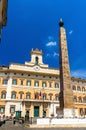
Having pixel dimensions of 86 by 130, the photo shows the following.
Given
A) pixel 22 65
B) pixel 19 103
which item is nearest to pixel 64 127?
pixel 19 103

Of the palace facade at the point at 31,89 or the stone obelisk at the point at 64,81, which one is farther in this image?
the palace facade at the point at 31,89

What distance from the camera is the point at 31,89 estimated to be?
3478cm

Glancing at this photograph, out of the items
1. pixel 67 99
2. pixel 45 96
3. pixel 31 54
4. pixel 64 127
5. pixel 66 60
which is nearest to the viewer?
pixel 64 127

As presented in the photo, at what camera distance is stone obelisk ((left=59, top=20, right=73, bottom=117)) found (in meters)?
16.2

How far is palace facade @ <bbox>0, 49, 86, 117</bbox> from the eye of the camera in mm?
32875

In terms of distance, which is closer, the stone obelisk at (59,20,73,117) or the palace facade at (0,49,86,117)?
the stone obelisk at (59,20,73,117)

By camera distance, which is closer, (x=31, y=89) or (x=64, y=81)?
(x=64, y=81)

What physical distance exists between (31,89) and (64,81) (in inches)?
728

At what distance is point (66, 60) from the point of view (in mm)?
18016

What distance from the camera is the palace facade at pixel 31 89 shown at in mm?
32875

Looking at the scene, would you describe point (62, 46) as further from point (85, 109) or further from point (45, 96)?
point (85, 109)

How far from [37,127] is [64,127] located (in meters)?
2.16

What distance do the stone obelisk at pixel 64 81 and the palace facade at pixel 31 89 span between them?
1525cm

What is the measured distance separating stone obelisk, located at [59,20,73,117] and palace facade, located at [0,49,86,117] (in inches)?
600
